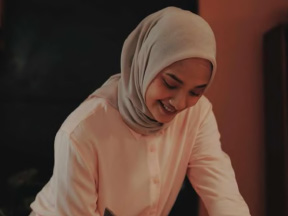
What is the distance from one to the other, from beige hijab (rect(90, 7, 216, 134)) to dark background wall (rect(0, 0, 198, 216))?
62cm

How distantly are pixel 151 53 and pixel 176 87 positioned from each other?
104mm

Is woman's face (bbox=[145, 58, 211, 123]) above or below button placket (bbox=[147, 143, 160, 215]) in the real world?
above

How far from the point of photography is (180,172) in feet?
3.57

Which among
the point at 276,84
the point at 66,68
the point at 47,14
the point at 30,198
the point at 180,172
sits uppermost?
the point at 47,14

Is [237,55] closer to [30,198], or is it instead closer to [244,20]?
[244,20]

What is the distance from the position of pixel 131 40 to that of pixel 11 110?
2.90 feet

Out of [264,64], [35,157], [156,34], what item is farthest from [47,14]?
[264,64]

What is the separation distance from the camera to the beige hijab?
0.78 m

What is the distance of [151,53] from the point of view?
2.69 feet

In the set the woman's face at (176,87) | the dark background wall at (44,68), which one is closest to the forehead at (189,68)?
the woman's face at (176,87)

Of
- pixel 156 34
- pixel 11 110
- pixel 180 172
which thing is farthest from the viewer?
pixel 11 110

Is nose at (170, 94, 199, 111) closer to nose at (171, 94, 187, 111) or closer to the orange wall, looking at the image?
nose at (171, 94, 187, 111)

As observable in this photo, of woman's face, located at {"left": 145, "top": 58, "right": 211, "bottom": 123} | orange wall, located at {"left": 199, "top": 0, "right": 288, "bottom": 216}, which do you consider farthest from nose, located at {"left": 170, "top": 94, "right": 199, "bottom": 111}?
orange wall, located at {"left": 199, "top": 0, "right": 288, "bottom": 216}

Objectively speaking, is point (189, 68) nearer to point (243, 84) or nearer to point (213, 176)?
point (213, 176)
